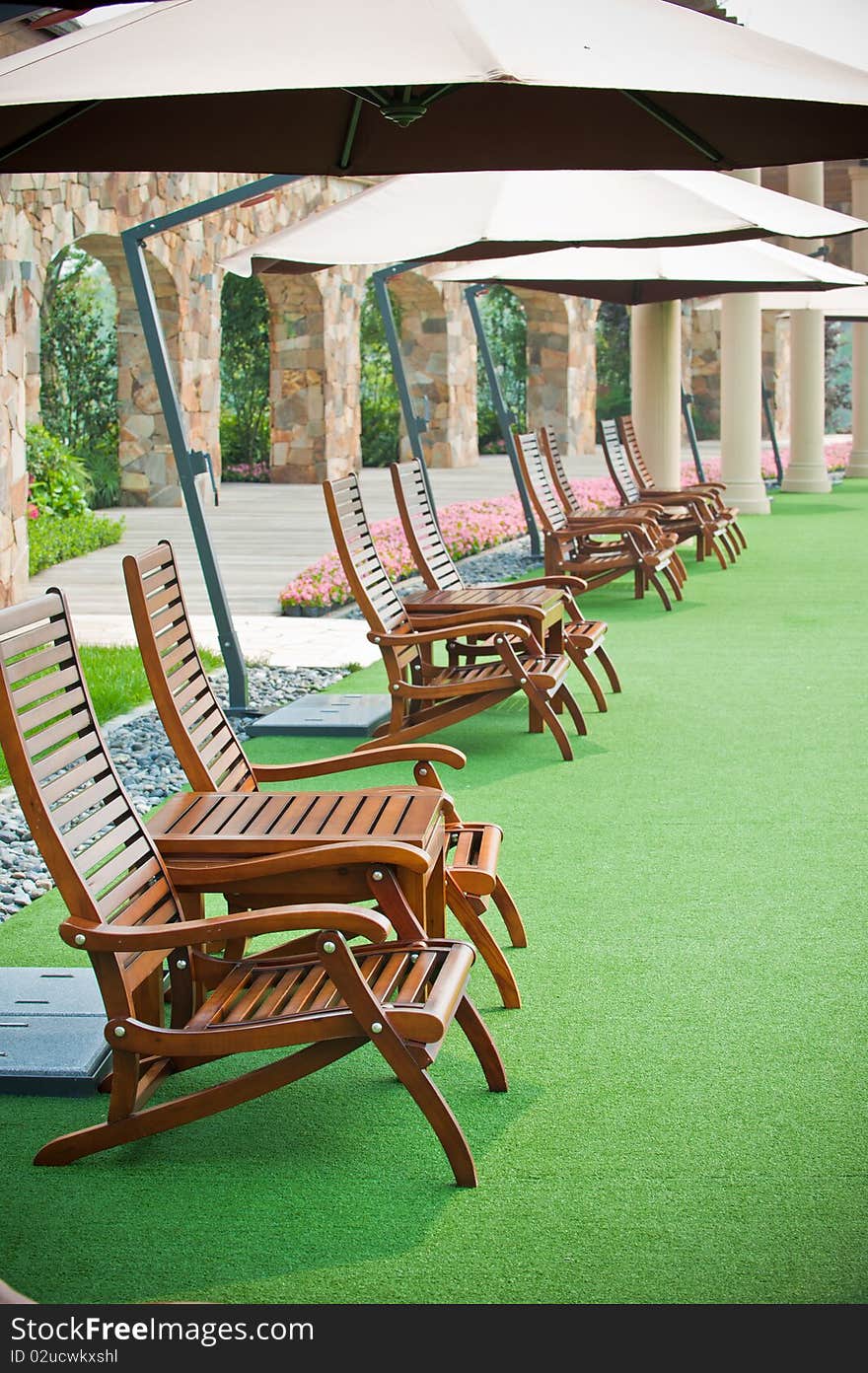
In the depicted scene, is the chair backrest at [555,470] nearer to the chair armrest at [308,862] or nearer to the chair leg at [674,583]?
the chair leg at [674,583]

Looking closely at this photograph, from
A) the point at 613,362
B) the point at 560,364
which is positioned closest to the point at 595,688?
the point at 560,364

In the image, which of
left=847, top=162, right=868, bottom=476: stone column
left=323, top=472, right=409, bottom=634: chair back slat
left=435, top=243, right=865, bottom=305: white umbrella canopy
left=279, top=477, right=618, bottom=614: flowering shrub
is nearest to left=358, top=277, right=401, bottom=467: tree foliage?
left=279, top=477, right=618, bottom=614: flowering shrub

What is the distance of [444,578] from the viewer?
25.2 feet

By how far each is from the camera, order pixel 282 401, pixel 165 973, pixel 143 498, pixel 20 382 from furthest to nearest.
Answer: pixel 282 401
pixel 143 498
pixel 20 382
pixel 165 973

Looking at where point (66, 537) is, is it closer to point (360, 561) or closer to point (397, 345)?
point (397, 345)

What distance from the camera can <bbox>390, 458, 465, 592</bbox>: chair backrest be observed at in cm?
729

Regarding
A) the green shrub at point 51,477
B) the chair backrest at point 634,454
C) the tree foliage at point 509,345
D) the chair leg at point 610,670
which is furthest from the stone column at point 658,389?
the tree foliage at point 509,345

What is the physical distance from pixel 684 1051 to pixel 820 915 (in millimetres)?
971

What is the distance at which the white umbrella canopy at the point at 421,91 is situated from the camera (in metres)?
2.61

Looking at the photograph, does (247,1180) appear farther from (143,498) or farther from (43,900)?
(143,498)

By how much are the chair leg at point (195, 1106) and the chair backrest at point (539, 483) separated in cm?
707

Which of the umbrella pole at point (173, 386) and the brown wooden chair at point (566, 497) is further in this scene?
the brown wooden chair at point (566, 497)
